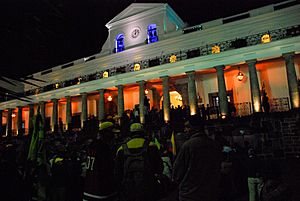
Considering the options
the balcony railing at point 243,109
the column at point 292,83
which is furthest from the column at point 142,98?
the column at point 292,83

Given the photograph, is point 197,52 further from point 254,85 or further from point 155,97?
point 155,97

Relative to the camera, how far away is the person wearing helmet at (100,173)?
3717mm

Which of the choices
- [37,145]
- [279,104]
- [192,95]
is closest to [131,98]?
[192,95]

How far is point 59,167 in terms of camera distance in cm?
554

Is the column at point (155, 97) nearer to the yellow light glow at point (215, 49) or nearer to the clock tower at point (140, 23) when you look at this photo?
the clock tower at point (140, 23)

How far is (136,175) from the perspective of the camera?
11.3 ft

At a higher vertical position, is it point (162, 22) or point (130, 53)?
point (162, 22)

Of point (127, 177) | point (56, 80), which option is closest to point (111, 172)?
point (127, 177)

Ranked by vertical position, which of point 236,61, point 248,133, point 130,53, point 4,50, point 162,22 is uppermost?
point 162,22

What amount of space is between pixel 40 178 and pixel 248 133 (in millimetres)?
13618

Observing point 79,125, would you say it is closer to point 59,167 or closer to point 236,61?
point 236,61

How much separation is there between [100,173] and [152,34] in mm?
22926

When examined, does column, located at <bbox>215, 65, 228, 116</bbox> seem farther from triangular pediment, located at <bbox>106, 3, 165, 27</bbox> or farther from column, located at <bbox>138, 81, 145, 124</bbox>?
triangular pediment, located at <bbox>106, 3, 165, 27</bbox>

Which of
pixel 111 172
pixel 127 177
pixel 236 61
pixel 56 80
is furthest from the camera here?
pixel 56 80
